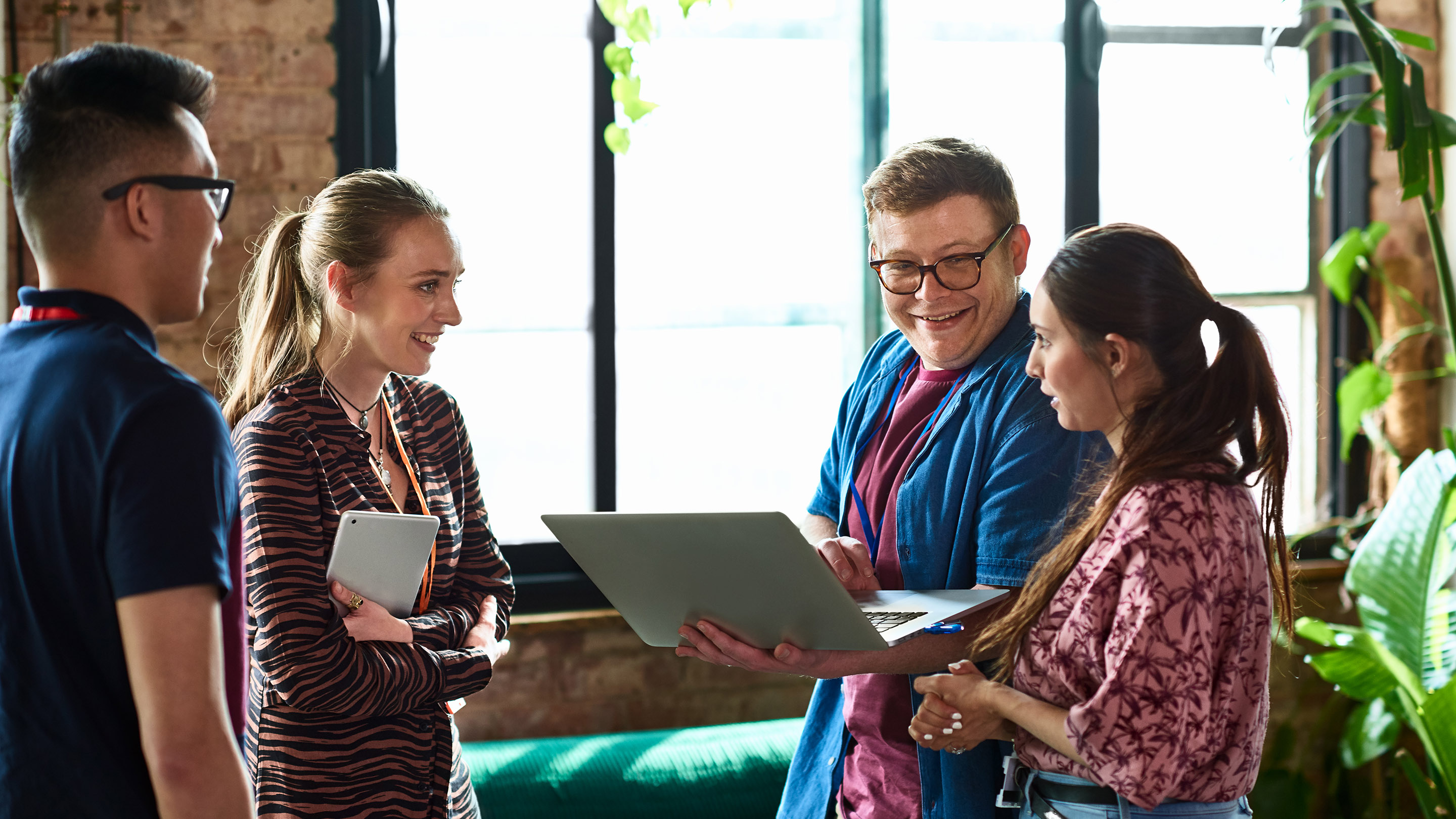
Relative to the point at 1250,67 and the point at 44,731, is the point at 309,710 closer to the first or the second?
the point at 44,731

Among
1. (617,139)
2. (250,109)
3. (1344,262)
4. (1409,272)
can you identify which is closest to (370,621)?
(617,139)

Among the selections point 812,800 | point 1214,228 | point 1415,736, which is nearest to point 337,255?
point 812,800

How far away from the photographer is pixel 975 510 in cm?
138

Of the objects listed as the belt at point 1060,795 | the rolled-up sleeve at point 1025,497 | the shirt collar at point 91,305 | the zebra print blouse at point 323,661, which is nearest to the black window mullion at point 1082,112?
the rolled-up sleeve at point 1025,497

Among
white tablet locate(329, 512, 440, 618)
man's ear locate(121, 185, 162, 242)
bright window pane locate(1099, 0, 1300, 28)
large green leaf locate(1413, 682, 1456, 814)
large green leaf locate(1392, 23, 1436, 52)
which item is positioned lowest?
large green leaf locate(1413, 682, 1456, 814)

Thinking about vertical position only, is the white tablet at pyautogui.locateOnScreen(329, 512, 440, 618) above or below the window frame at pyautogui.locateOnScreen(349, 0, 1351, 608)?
below

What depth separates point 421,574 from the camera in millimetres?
1416

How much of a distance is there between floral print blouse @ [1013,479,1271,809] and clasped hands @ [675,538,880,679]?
0.32 m

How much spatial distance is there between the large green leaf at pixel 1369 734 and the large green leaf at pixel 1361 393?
2.32ft

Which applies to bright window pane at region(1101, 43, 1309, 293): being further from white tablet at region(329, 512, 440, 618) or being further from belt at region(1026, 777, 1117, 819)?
white tablet at region(329, 512, 440, 618)

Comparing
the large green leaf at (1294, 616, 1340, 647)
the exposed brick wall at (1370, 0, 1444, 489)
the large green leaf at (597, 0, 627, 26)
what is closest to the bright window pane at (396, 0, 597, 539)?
the large green leaf at (597, 0, 627, 26)

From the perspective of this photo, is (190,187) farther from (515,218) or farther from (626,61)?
(515,218)

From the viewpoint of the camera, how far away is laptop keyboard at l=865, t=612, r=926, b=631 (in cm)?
122

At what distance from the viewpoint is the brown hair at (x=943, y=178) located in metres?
1.47
